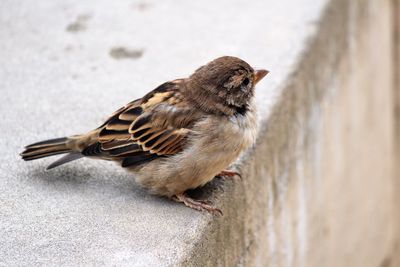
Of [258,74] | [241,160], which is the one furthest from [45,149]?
[258,74]

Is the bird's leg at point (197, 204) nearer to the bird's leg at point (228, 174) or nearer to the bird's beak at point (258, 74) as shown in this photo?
the bird's leg at point (228, 174)

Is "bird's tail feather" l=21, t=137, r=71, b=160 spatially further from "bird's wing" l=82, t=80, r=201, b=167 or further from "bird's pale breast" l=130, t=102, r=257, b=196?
"bird's pale breast" l=130, t=102, r=257, b=196

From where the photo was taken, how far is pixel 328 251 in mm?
5527

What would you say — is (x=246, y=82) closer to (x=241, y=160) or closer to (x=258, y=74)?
(x=258, y=74)

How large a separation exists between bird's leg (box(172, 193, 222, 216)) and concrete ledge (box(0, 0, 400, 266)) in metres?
0.04

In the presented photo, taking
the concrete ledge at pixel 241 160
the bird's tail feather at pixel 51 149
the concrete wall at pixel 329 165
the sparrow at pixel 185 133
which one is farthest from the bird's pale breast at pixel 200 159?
the bird's tail feather at pixel 51 149

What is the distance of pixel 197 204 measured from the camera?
346 centimetres

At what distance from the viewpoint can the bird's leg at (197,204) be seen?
344 centimetres

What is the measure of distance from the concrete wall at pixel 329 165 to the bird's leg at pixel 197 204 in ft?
0.23

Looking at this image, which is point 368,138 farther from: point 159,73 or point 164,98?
point 164,98

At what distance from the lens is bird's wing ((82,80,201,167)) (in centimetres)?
354

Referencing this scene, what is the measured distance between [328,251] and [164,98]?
245cm

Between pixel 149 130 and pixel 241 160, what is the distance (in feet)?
1.88

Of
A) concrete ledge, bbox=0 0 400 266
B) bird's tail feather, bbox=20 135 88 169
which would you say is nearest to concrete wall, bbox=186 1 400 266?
concrete ledge, bbox=0 0 400 266
